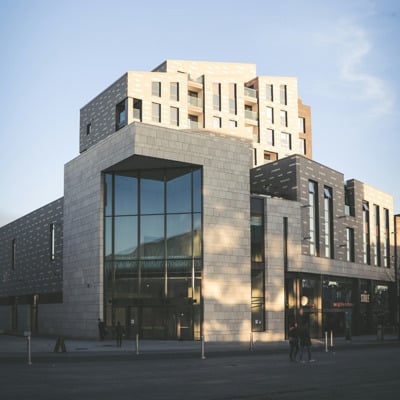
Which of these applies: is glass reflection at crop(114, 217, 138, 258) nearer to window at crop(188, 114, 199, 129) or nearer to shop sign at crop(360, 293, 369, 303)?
shop sign at crop(360, 293, 369, 303)

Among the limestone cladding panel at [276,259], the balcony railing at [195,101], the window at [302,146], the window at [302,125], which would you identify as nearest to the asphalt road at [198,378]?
the limestone cladding panel at [276,259]

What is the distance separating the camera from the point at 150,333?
42.2 m

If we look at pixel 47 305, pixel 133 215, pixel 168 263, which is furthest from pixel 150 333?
pixel 47 305

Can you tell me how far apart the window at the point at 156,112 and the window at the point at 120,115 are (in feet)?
10.3

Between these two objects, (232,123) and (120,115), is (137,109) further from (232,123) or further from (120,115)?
(232,123)

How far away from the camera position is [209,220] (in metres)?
42.2

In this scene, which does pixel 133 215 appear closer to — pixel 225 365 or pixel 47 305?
pixel 47 305

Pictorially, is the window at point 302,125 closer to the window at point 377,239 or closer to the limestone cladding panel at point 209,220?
the window at point 377,239

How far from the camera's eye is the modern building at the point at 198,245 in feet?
138

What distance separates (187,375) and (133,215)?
930 inches

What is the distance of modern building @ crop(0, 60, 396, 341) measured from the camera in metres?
41.9

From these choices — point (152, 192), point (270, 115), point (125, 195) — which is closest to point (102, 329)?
point (125, 195)

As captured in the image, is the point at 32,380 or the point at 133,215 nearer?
the point at 32,380

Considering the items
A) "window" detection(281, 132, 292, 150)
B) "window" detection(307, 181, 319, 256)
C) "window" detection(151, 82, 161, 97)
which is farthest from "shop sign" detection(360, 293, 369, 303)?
"window" detection(151, 82, 161, 97)
